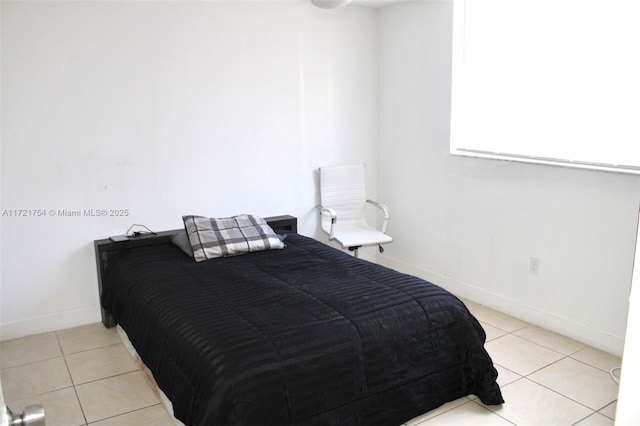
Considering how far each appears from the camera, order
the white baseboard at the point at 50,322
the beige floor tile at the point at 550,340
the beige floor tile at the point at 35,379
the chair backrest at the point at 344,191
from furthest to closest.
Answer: the chair backrest at the point at 344,191 < the white baseboard at the point at 50,322 < the beige floor tile at the point at 550,340 < the beige floor tile at the point at 35,379

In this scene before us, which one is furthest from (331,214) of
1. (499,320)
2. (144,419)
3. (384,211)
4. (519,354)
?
(144,419)

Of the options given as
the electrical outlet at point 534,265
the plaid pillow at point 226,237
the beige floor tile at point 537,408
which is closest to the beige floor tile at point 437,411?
the beige floor tile at point 537,408

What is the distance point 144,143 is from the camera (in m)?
4.08

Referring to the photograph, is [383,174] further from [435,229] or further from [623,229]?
[623,229]

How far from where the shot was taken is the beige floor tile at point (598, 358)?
3.32m

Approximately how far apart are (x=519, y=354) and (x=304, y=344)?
5.61 feet

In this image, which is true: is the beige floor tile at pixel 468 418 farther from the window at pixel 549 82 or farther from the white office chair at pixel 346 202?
the white office chair at pixel 346 202

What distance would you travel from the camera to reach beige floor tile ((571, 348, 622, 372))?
3319 mm

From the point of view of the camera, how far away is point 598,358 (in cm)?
341

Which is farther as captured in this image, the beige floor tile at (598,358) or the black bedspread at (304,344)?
the beige floor tile at (598,358)

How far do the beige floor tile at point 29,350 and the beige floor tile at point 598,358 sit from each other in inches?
132

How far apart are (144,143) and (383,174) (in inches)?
88.0

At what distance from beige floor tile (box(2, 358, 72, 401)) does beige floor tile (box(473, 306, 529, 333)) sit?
111 inches

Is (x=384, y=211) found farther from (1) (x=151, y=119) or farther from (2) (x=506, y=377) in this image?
(1) (x=151, y=119)
